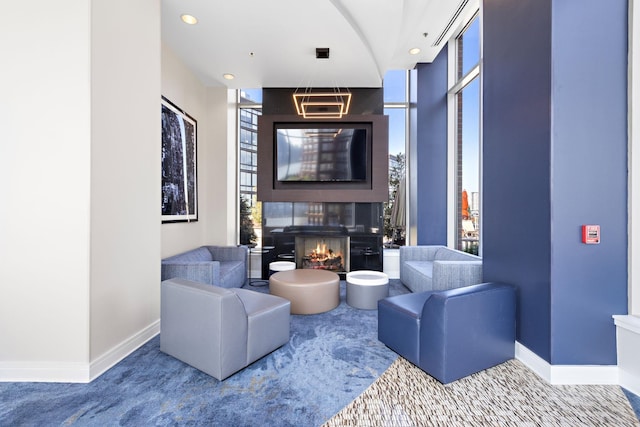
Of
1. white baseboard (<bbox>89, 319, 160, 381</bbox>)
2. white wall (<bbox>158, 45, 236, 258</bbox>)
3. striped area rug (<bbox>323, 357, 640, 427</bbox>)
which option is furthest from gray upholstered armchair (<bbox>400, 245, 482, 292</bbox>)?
white wall (<bbox>158, 45, 236, 258</bbox>)

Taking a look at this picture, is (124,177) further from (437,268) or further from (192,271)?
(437,268)

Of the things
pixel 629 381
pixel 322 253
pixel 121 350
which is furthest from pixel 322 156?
pixel 629 381

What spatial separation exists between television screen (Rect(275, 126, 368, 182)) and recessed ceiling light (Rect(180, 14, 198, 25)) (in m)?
1.96

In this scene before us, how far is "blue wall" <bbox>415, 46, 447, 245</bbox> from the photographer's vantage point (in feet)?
16.4

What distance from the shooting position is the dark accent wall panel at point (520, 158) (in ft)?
6.93

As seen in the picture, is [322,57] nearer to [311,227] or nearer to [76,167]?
[311,227]

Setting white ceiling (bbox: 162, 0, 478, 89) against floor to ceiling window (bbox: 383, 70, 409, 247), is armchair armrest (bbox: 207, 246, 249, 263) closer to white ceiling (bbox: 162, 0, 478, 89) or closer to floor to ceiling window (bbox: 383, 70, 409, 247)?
floor to ceiling window (bbox: 383, 70, 409, 247)

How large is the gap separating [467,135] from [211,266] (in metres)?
4.17

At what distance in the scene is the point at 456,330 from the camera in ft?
6.61

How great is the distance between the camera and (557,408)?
1.80 metres

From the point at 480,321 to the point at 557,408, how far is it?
24.0 inches

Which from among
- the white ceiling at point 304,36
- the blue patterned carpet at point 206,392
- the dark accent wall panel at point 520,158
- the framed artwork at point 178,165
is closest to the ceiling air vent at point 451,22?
the white ceiling at point 304,36

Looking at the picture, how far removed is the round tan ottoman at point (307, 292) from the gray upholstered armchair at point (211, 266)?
72cm

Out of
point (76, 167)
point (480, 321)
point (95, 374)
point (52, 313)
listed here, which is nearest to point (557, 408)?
point (480, 321)
